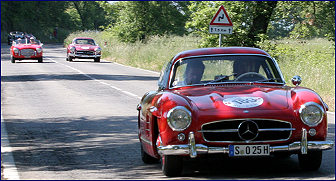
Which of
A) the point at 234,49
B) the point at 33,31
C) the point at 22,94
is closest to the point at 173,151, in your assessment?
the point at 234,49

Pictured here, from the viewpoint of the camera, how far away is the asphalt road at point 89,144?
7551mm

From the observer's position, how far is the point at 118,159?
28.6 feet

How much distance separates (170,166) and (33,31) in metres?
104

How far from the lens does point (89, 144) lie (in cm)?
1009

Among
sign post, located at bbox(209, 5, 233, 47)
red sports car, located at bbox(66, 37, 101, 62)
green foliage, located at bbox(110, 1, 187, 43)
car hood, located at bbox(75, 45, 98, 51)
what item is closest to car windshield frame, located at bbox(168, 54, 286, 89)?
sign post, located at bbox(209, 5, 233, 47)

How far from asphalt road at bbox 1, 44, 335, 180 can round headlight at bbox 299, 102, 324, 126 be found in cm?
55

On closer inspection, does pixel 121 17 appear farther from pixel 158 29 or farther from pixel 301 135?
pixel 301 135

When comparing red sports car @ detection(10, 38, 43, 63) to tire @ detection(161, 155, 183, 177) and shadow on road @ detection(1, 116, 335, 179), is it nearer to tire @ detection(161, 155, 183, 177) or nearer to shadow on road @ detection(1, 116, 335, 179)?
shadow on road @ detection(1, 116, 335, 179)

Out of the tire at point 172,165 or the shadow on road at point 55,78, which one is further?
the shadow on road at point 55,78

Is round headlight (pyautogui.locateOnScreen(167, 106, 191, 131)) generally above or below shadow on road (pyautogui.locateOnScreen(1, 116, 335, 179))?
above

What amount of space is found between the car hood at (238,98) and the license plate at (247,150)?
40 centimetres

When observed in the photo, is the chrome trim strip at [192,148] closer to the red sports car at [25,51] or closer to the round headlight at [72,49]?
the red sports car at [25,51]

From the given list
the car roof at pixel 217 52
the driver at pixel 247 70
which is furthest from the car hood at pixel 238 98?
the car roof at pixel 217 52

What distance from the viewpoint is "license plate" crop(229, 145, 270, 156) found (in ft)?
22.7
